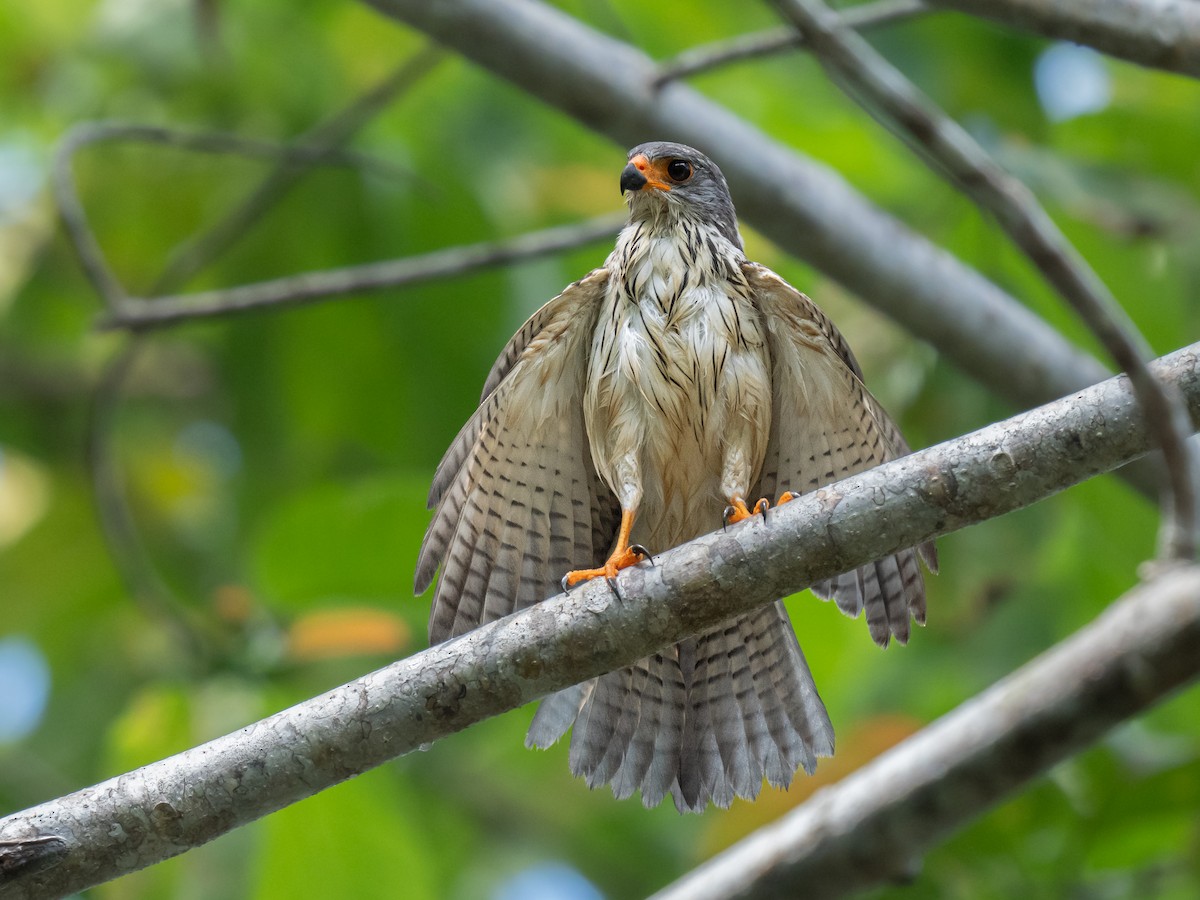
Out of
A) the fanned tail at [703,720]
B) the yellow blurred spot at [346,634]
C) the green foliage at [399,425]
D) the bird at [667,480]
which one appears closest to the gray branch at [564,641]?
the bird at [667,480]

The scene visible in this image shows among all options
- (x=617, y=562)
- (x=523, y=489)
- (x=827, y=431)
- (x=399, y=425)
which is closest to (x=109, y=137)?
(x=399, y=425)

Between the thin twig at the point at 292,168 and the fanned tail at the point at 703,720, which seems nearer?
the fanned tail at the point at 703,720

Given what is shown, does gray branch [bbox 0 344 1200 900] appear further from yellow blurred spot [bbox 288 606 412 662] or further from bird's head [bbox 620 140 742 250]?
bird's head [bbox 620 140 742 250]

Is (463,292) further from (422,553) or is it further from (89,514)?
(89,514)

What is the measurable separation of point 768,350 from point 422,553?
1.25m

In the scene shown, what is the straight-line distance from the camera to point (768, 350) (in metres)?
4.21

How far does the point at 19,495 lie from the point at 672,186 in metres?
4.26

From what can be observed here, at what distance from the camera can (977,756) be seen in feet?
7.14

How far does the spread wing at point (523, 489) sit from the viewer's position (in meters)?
3.89

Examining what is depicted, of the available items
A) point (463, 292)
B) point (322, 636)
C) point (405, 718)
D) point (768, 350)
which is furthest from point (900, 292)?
point (405, 718)

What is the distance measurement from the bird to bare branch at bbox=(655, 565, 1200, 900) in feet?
2.16

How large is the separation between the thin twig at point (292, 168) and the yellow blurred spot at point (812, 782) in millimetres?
2942

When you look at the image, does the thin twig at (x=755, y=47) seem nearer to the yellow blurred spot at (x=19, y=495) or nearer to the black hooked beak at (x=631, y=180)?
the black hooked beak at (x=631, y=180)

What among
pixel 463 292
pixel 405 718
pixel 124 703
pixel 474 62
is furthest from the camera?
pixel 124 703
